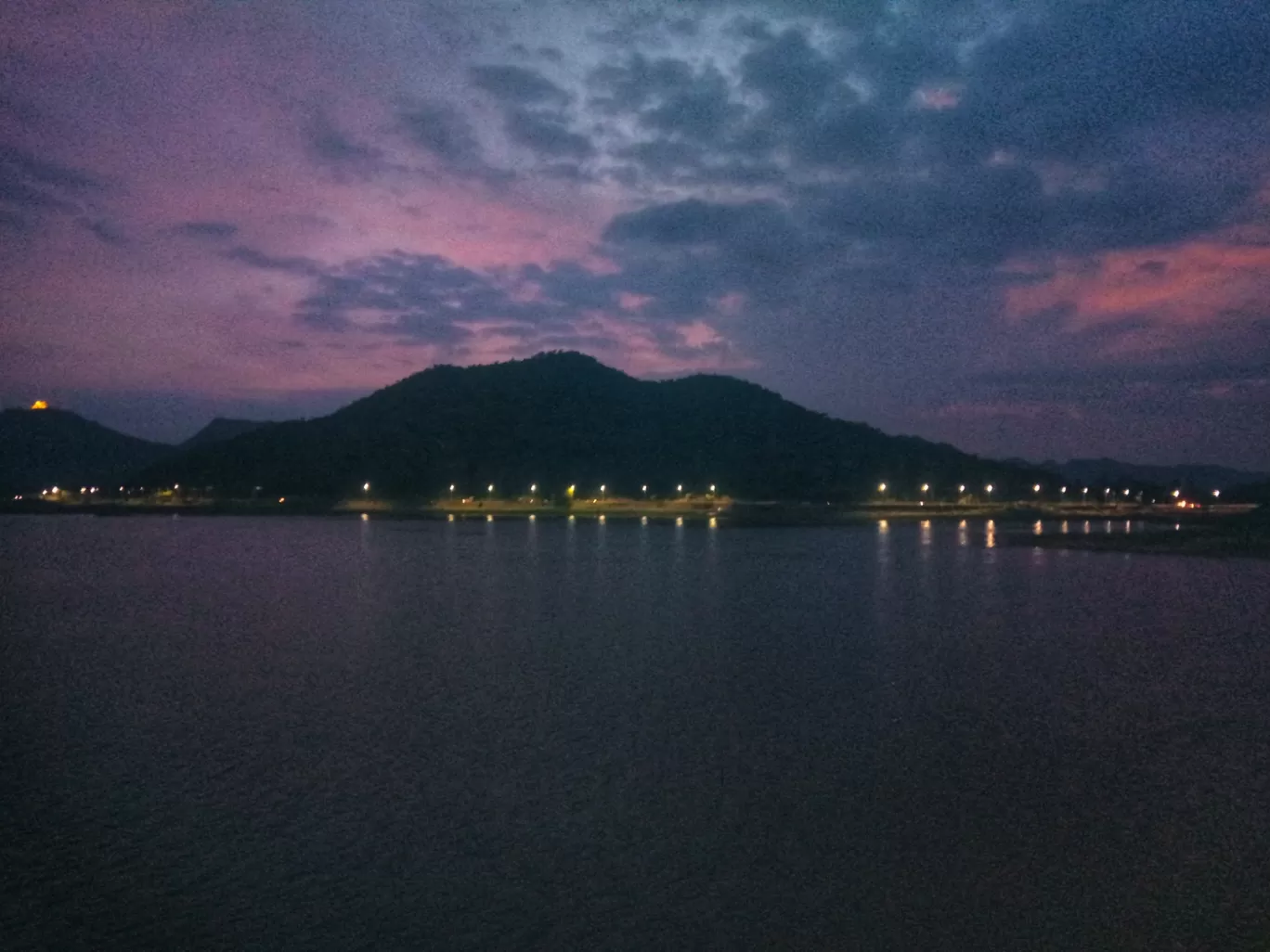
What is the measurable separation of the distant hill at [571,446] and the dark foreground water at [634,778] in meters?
102

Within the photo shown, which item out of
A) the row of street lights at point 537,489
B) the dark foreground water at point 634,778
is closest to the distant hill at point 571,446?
the row of street lights at point 537,489

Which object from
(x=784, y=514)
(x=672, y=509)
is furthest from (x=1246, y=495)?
(x=672, y=509)

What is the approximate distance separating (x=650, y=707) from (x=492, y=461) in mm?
127770

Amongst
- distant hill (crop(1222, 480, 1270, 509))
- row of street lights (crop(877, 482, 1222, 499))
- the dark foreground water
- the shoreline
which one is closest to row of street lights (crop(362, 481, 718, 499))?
the shoreline

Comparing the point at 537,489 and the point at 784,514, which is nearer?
the point at 784,514

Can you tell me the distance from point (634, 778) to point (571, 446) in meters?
137

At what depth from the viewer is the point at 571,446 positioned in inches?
5763

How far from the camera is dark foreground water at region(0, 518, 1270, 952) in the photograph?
22.6 ft

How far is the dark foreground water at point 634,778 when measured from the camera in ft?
22.6

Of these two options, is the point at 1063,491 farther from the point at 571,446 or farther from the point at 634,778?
the point at 634,778

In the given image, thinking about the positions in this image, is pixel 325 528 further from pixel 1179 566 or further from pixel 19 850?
pixel 19 850

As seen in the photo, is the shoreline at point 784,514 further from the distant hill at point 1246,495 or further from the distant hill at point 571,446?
the distant hill at point 571,446

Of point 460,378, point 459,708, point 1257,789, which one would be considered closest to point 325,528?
point 459,708

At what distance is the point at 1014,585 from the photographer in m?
29.9
